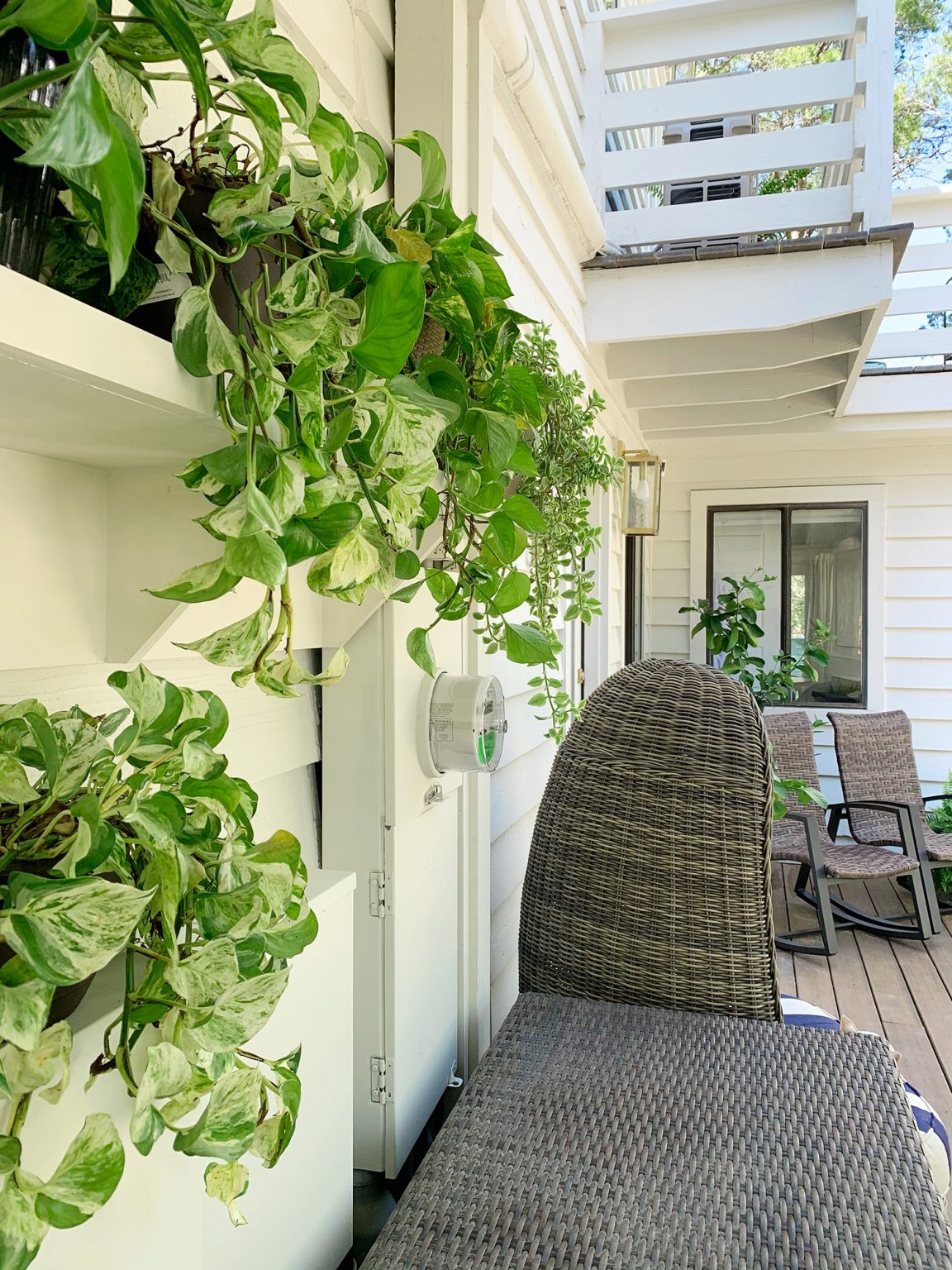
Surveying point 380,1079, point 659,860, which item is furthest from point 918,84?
point 380,1079

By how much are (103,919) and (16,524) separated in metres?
0.36

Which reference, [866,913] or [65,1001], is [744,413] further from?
[65,1001]

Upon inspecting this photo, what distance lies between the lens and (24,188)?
0.34 metres

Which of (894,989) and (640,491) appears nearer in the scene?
(640,491)

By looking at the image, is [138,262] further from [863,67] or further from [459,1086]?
[863,67]

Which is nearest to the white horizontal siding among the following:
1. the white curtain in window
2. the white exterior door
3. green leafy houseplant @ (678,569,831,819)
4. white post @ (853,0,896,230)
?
the white curtain in window

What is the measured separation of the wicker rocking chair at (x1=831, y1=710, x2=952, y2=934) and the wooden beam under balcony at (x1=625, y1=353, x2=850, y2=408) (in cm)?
175

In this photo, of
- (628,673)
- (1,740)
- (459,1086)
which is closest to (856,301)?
(628,673)

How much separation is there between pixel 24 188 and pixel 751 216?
260cm

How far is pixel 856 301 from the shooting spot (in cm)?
235

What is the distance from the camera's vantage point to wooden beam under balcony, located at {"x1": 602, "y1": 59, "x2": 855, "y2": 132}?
2.37 meters

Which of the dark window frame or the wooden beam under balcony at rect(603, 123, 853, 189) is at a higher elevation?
the wooden beam under balcony at rect(603, 123, 853, 189)

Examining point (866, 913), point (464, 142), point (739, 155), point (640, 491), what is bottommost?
point (866, 913)

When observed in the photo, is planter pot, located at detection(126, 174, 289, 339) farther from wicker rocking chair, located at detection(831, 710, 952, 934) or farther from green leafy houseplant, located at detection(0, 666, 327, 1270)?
wicker rocking chair, located at detection(831, 710, 952, 934)
